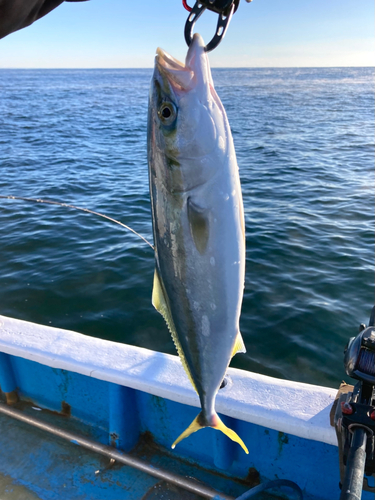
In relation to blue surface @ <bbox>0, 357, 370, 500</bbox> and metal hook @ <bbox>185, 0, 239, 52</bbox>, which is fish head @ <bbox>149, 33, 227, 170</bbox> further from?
blue surface @ <bbox>0, 357, 370, 500</bbox>

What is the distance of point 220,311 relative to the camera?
147cm

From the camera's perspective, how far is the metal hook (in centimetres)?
138

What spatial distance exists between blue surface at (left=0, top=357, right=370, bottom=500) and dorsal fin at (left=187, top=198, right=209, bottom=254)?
81.1 inches

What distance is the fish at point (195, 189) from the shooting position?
52.3 inches

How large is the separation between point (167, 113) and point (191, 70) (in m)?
0.17

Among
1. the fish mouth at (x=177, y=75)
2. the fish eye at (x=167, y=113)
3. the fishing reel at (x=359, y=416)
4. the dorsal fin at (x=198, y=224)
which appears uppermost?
the fish mouth at (x=177, y=75)

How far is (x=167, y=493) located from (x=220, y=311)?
2.38 meters

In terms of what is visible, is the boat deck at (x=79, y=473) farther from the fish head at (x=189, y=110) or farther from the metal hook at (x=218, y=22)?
the metal hook at (x=218, y=22)

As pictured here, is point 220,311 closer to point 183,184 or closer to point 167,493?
point 183,184

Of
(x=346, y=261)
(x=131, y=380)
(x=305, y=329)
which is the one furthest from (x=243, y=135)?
(x=131, y=380)

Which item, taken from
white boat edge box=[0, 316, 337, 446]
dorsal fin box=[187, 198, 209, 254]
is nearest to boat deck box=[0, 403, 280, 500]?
white boat edge box=[0, 316, 337, 446]

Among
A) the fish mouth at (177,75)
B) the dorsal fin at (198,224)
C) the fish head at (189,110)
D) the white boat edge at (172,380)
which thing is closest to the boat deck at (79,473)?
the white boat edge at (172,380)

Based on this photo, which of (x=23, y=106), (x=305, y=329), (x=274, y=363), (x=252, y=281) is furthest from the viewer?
(x=23, y=106)

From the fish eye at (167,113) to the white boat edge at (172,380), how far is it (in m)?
2.11
